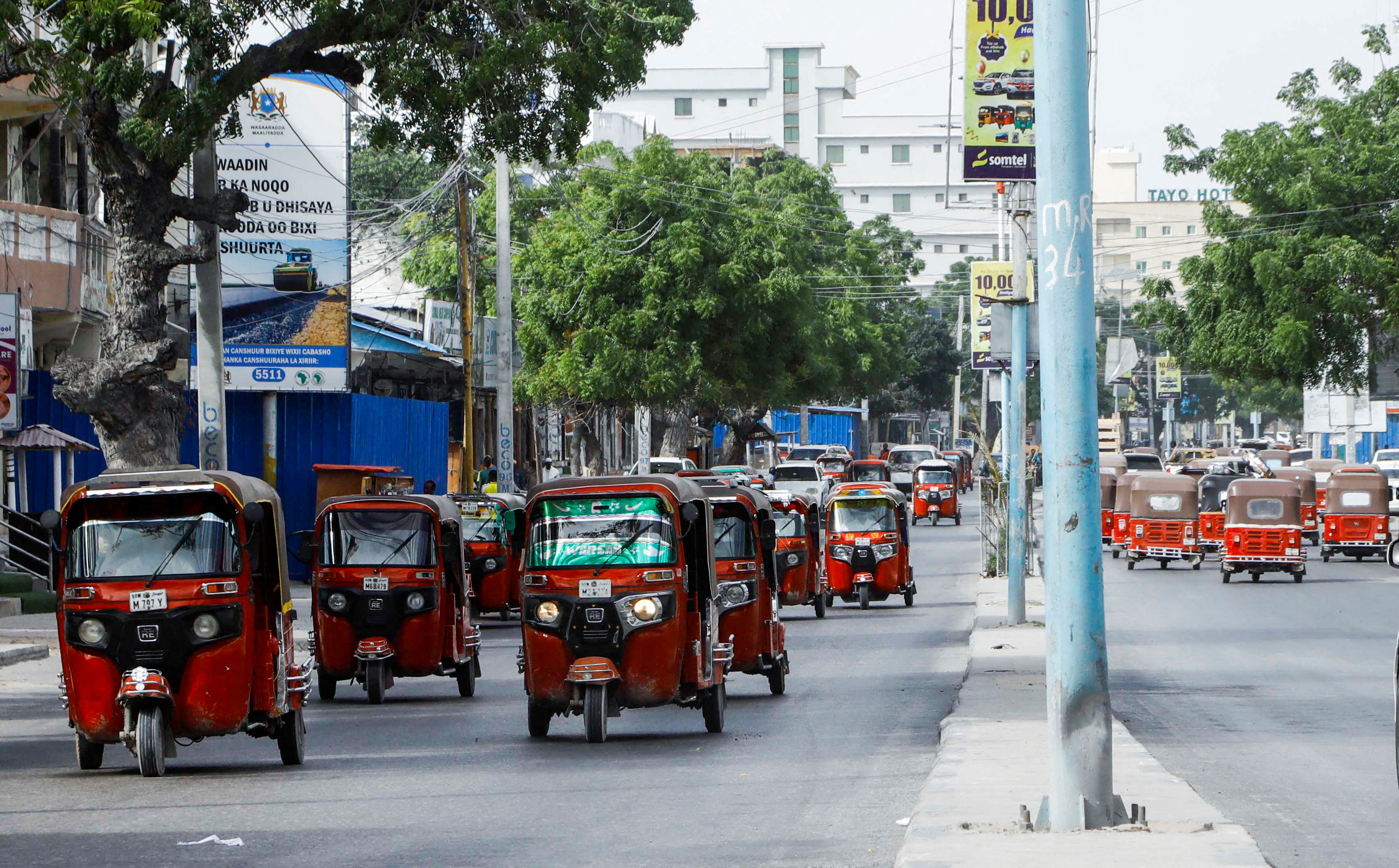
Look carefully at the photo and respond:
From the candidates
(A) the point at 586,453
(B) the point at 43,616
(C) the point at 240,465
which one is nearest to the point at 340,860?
(B) the point at 43,616

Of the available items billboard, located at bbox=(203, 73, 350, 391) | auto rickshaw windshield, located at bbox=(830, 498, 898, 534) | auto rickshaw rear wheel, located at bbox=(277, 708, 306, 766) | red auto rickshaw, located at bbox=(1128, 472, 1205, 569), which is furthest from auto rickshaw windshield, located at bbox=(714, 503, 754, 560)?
red auto rickshaw, located at bbox=(1128, 472, 1205, 569)

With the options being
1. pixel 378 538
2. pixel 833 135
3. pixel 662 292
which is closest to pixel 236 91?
pixel 378 538

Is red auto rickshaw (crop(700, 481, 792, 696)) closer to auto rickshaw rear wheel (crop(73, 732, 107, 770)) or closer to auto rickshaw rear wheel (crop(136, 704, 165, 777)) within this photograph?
auto rickshaw rear wheel (crop(136, 704, 165, 777))

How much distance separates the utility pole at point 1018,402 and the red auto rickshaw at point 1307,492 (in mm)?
15947

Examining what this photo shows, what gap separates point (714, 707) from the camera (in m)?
14.3

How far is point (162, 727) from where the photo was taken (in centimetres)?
1194

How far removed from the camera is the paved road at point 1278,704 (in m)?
9.95

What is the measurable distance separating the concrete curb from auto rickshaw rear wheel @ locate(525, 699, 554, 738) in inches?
333

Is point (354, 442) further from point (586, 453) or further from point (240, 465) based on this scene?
point (586, 453)

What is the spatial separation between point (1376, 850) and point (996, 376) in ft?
149

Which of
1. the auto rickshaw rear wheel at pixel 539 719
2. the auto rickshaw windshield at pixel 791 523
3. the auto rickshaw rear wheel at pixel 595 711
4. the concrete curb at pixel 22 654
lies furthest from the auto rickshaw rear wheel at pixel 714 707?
the auto rickshaw windshield at pixel 791 523

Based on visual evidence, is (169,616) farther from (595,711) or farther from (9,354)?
(9,354)

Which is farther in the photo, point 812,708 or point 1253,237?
point 1253,237

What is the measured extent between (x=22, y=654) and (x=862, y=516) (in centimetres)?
1415
